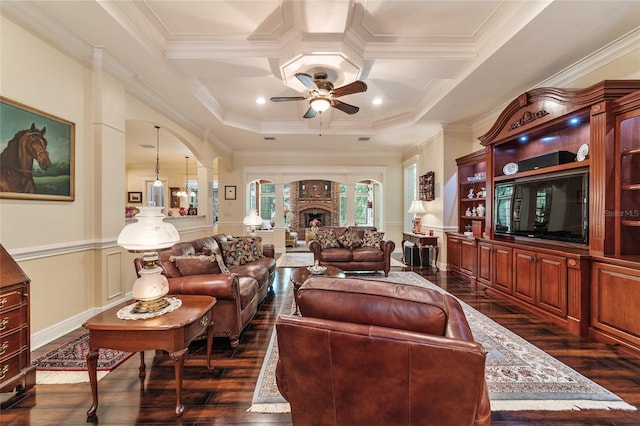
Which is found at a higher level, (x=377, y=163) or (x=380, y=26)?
(x=380, y=26)

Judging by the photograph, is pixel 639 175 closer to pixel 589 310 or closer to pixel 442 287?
pixel 589 310

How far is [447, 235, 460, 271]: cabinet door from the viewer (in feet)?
17.0

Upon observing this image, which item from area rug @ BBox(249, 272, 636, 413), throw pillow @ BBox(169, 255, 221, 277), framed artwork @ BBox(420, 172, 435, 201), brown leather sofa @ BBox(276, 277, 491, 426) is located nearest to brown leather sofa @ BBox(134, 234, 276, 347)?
throw pillow @ BBox(169, 255, 221, 277)

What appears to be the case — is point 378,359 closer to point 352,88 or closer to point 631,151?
point 352,88

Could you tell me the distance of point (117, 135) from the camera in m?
3.31

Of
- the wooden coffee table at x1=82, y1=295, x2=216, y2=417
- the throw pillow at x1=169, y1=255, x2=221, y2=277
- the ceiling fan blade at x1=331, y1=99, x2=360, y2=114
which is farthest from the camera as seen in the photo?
the ceiling fan blade at x1=331, y1=99, x2=360, y2=114

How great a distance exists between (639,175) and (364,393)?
11.2 ft

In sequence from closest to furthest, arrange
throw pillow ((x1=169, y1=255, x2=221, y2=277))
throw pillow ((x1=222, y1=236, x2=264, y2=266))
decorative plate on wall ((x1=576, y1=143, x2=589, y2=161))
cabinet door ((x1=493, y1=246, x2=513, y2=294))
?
1. throw pillow ((x1=169, y1=255, x2=221, y2=277))
2. decorative plate on wall ((x1=576, y1=143, x2=589, y2=161))
3. cabinet door ((x1=493, y1=246, x2=513, y2=294))
4. throw pillow ((x1=222, y1=236, x2=264, y2=266))

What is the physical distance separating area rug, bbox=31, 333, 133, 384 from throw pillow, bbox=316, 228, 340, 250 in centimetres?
348

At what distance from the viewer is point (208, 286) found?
7.84ft

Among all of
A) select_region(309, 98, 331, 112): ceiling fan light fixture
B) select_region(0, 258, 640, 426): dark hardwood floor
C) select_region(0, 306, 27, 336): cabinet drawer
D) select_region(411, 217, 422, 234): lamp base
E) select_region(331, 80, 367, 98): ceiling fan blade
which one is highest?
select_region(331, 80, 367, 98): ceiling fan blade

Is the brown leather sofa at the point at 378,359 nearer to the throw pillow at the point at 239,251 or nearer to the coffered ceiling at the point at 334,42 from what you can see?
the coffered ceiling at the point at 334,42

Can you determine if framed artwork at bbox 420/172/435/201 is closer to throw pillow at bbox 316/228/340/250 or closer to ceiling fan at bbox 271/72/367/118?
throw pillow at bbox 316/228/340/250

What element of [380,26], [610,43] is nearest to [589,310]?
[610,43]
